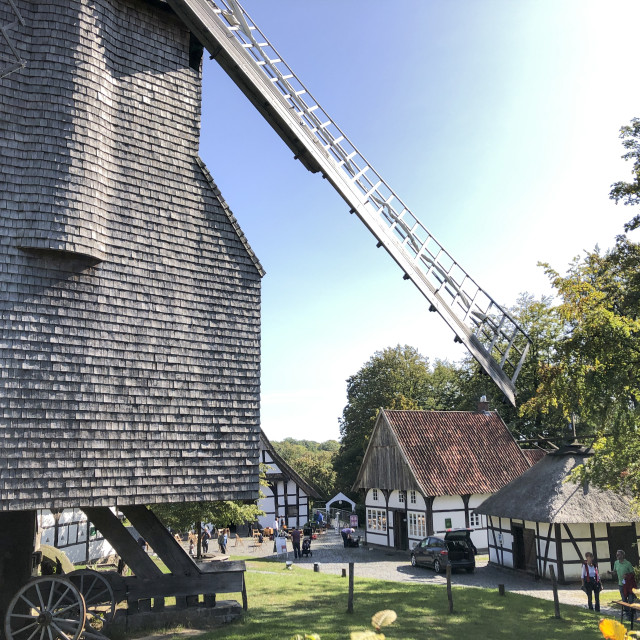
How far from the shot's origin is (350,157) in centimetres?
1340

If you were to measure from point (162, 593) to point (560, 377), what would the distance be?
9.63 metres

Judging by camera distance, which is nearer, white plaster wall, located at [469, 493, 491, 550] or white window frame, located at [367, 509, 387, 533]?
white plaster wall, located at [469, 493, 491, 550]

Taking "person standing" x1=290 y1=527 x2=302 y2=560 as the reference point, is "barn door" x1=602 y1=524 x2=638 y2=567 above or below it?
above

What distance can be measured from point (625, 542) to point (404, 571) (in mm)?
7464

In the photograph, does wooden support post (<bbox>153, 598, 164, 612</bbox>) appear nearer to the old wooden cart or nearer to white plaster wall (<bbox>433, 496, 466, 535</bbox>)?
the old wooden cart

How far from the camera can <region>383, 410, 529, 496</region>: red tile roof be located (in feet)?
84.5

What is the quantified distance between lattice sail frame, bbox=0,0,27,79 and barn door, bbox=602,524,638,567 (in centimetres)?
2040

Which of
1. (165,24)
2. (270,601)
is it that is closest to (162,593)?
(270,601)

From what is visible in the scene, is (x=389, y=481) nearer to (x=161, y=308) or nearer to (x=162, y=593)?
(x=162, y=593)

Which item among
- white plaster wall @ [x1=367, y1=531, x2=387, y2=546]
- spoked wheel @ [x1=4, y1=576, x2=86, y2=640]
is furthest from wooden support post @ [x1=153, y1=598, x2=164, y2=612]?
white plaster wall @ [x1=367, y1=531, x2=387, y2=546]

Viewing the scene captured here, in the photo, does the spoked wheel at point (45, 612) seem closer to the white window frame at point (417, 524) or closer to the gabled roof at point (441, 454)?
the gabled roof at point (441, 454)

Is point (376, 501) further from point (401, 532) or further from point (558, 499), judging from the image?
point (558, 499)


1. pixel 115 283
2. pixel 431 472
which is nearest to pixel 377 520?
pixel 431 472

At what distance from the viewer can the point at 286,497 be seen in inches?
1358
